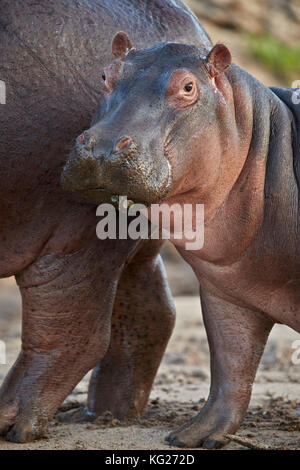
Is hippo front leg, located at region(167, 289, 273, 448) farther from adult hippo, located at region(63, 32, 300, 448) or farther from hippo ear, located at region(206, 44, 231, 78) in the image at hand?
hippo ear, located at region(206, 44, 231, 78)

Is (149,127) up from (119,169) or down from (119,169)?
up

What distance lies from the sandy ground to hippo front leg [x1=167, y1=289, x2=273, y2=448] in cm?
14

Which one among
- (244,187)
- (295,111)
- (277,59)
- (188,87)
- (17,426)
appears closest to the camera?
(188,87)

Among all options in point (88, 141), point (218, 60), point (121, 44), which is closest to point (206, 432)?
point (88, 141)

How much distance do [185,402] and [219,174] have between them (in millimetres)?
1980

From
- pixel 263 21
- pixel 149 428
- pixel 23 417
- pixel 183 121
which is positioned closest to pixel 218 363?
pixel 149 428

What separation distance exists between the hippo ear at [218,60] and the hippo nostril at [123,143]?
56cm

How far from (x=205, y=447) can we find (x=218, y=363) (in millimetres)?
394

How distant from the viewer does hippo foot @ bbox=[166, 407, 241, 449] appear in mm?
3604

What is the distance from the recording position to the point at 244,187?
343cm

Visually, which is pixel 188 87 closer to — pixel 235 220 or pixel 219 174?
pixel 219 174

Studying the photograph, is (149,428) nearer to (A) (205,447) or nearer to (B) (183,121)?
(A) (205,447)

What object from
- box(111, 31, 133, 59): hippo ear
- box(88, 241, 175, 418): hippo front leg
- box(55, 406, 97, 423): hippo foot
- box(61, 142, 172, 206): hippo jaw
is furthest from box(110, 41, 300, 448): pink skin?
box(55, 406, 97, 423): hippo foot

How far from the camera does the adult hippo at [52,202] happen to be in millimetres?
3779
